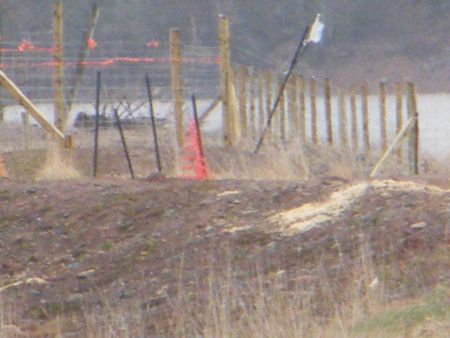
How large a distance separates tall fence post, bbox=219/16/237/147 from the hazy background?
35.1 metres

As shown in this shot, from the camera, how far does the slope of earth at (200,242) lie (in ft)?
32.0

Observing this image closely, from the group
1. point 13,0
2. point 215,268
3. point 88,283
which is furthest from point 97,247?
point 13,0

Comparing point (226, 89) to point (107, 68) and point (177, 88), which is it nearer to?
point (177, 88)

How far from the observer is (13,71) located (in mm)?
26234

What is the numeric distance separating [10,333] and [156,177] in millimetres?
4801

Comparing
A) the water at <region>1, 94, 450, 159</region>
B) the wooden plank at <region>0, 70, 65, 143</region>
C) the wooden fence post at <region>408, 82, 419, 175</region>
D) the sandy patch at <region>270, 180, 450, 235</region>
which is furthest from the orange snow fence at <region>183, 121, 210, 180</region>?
the water at <region>1, 94, 450, 159</region>


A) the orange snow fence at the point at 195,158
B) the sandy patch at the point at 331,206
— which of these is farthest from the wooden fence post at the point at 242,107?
the sandy patch at the point at 331,206

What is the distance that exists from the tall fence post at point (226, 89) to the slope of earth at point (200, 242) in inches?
259

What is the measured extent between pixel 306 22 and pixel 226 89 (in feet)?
137

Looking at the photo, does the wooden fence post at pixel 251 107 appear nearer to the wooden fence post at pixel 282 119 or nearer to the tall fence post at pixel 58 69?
the wooden fence post at pixel 282 119

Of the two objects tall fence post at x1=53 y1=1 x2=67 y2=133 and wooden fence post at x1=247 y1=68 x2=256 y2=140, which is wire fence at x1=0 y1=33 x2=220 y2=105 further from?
wooden fence post at x1=247 y1=68 x2=256 y2=140

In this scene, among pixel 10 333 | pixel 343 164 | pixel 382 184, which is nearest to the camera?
pixel 10 333

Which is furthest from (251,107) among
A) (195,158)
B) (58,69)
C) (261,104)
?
(195,158)

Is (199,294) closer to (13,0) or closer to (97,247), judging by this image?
(97,247)
